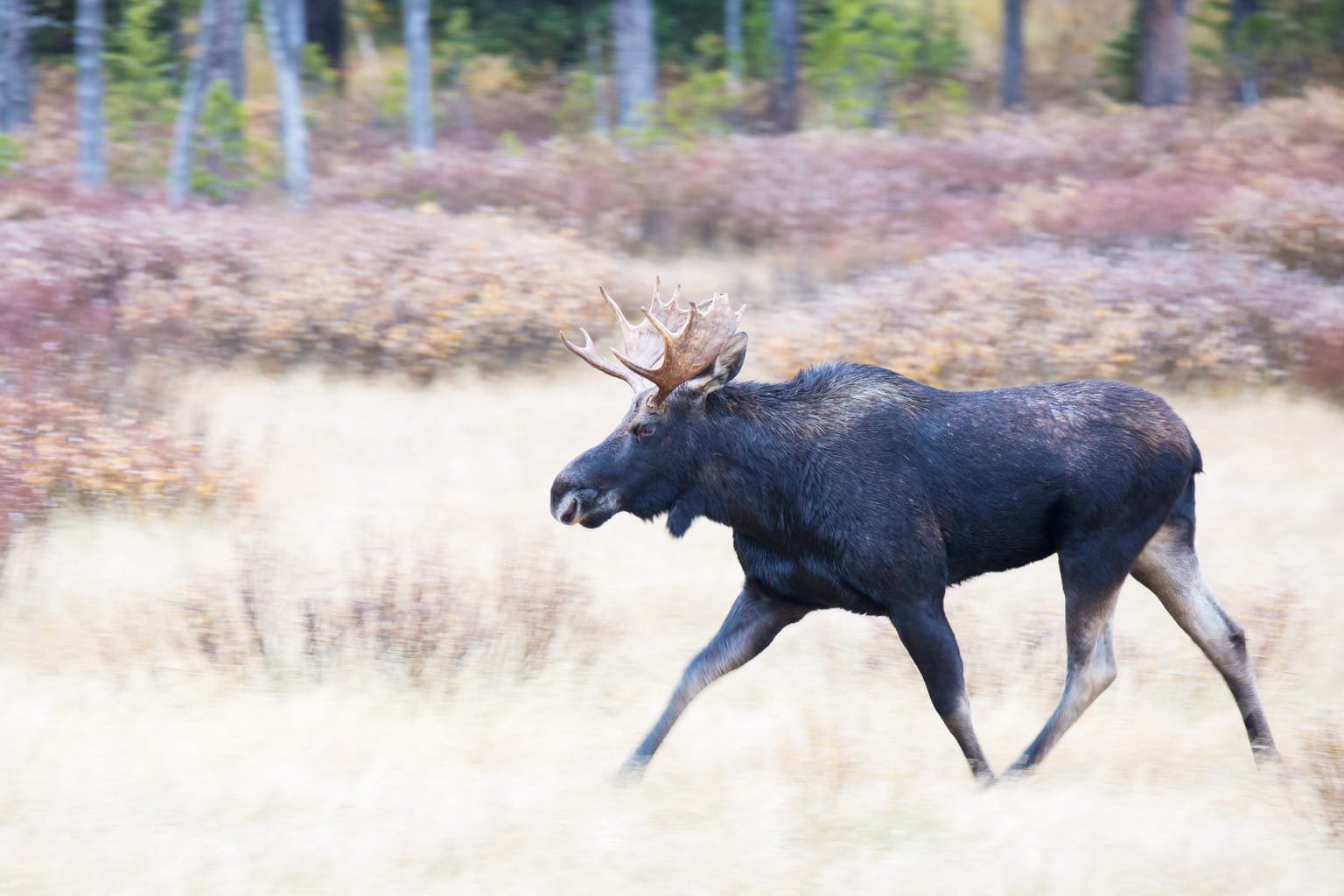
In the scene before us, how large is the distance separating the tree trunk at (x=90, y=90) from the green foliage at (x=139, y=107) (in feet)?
8.03

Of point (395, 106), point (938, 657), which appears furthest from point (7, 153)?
point (938, 657)

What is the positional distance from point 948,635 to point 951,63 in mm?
26033

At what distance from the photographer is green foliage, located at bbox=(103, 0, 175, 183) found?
2084 cm

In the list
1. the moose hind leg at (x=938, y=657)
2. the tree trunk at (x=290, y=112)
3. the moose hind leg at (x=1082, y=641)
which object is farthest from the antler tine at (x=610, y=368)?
the tree trunk at (x=290, y=112)

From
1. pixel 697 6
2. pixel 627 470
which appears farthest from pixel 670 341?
pixel 697 6

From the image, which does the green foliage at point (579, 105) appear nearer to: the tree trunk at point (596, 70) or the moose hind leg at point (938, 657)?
the tree trunk at point (596, 70)

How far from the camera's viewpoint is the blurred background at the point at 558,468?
5.19 metres

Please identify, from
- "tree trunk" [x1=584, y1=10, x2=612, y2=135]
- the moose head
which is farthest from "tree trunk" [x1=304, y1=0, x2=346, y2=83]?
the moose head

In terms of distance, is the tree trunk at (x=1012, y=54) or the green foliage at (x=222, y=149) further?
the tree trunk at (x=1012, y=54)

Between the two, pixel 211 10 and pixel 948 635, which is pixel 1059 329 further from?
pixel 211 10

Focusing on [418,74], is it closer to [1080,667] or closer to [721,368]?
[721,368]

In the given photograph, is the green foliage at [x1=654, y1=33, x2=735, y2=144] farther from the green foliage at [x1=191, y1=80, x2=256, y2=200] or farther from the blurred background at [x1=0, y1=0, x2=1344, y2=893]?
the green foliage at [x1=191, y1=80, x2=256, y2=200]

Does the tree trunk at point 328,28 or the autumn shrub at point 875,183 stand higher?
the tree trunk at point 328,28

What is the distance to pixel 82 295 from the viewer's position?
41.0 ft
